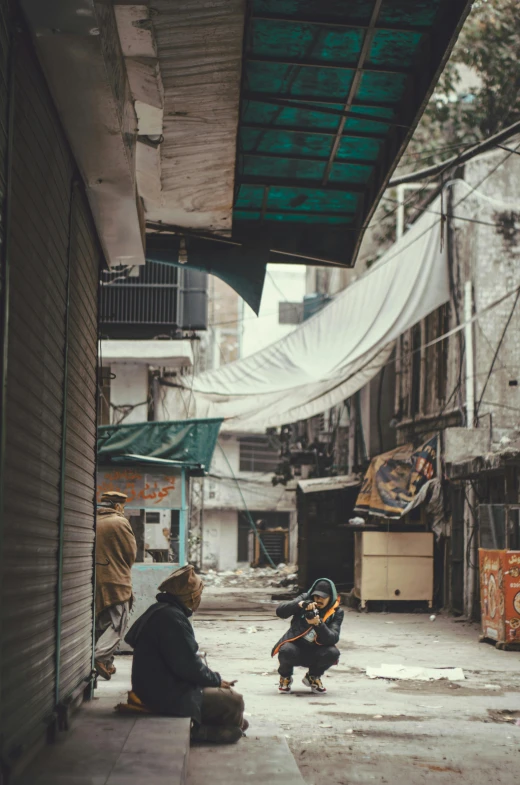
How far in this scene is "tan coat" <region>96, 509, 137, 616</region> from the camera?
32.0 feet

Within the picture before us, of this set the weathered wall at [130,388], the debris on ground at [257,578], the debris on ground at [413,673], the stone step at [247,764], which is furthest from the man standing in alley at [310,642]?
the debris on ground at [257,578]

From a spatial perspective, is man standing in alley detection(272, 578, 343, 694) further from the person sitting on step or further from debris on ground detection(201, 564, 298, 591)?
debris on ground detection(201, 564, 298, 591)

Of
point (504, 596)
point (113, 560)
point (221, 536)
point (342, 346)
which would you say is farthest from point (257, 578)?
point (113, 560)

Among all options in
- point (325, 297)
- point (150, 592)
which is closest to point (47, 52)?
point (150, 592)

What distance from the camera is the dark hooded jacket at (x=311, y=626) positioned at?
9.49 m

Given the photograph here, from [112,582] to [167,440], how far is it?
15.9ft

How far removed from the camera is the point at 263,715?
823cm

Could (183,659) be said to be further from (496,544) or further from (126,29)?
(496,544)

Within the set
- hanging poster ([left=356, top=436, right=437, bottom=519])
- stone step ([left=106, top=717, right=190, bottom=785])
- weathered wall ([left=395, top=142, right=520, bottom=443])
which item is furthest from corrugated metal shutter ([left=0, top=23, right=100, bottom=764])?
weathered wall ([left=395, top=142, right=520, bottom=443])

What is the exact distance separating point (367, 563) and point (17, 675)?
15.0 meters

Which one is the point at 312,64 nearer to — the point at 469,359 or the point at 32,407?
the point at 32,407

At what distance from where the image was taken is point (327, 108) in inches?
281

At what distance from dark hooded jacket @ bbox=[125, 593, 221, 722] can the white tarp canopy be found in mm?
11318

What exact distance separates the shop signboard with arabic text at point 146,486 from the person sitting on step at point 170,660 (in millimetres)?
7224
